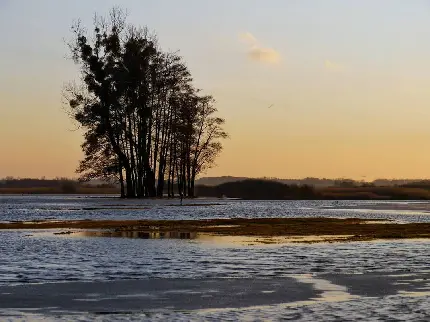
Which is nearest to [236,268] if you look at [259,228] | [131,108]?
[259,228]

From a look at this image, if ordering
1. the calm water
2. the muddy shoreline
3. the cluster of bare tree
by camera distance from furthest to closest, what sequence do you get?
the cluster of bare tree, the muddy shoreline, the calm water

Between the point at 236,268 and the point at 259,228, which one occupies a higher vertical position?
the point at 259,228

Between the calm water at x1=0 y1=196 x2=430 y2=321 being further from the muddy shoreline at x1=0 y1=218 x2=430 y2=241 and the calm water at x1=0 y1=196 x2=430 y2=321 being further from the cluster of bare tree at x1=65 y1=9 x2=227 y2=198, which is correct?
the cluster of bare tree at x1=65 y1=9 x2=227 y2=198

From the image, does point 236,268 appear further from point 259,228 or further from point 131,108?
point 131,108

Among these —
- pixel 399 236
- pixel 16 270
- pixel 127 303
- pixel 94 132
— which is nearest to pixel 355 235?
pixel 399 236

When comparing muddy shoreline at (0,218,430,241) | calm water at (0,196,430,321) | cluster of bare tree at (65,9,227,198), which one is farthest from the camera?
cluster of bare tree at (65,9,227,198)

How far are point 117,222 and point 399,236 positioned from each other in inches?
704

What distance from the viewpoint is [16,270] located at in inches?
891

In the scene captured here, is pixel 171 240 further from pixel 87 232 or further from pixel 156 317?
pixel 156 317

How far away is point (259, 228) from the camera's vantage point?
43531mm

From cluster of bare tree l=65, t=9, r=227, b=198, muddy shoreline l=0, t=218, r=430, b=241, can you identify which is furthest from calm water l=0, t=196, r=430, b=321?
cluster of bare tree l=65, t=9, r=227, b=198

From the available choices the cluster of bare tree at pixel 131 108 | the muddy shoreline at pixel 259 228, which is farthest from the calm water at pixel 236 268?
the cluster of bare tree at pixel 131 108

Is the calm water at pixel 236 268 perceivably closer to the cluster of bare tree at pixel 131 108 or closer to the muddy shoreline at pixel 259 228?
the muddy shoreline at pixel 259 228

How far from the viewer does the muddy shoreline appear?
38969mm
